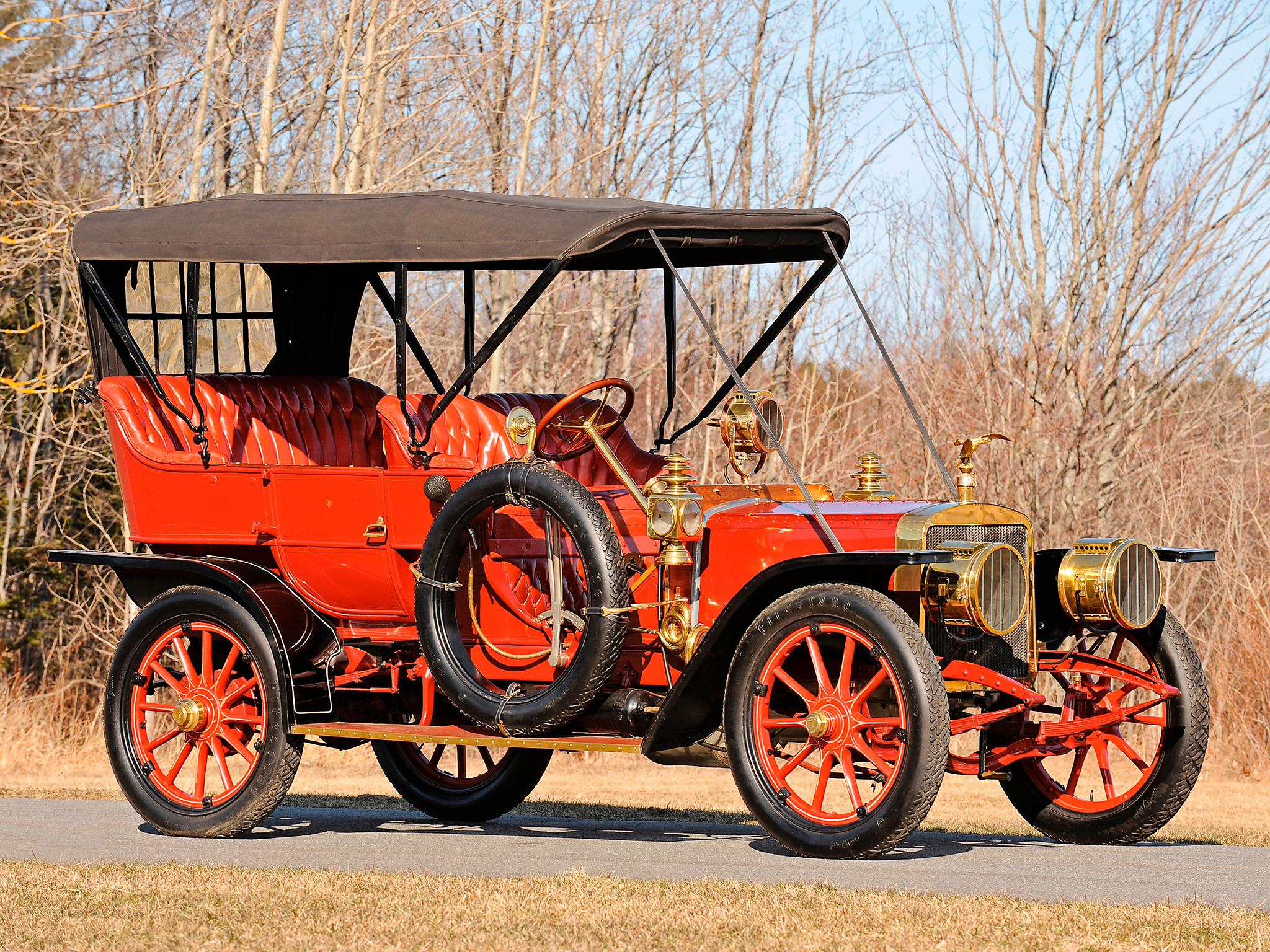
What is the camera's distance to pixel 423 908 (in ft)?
16.1

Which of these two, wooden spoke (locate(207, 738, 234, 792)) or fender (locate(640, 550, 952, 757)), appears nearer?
fender (locate(640, 550, 952, 757))

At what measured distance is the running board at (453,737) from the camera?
5.98 metres

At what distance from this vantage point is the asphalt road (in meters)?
5.26

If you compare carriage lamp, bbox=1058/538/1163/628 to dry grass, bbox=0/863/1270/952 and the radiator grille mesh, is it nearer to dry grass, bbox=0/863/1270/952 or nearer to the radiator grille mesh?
the radiator grille mesh

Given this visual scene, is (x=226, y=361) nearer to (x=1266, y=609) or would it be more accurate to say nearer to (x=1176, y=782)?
(x=1176, y=782)

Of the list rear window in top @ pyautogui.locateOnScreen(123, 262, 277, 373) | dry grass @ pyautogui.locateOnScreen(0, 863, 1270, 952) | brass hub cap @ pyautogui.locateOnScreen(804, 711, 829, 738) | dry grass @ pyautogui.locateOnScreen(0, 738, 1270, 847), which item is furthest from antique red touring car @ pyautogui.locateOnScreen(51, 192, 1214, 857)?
dry grass @ pyautogui.locateOnScreen(0, 738, 1270, 847)

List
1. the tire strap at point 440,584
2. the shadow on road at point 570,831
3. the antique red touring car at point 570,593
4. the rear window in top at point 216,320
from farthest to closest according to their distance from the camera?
1. the rear window in top at point 216,320
2. the tire strap at point 440,584
3. the shadow on road at point 570,831
4. the antique red touring car at point 570,593

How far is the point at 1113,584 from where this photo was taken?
6.12 metres

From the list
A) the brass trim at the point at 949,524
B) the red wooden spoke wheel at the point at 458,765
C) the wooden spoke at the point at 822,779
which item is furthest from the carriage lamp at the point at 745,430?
the red wooden spoke wheel at the point at 458,765

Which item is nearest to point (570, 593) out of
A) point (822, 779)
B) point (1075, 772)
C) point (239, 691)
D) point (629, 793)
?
point (239, 691)

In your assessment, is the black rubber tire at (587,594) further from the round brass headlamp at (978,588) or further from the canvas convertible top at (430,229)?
the round brass headlamp at (978,588)

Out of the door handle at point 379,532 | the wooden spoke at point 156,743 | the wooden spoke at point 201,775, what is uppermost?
the door handle at point 379,532

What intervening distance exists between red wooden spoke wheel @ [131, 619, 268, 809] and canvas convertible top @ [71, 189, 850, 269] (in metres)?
1.63

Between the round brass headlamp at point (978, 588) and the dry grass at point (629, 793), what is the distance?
1.87m
